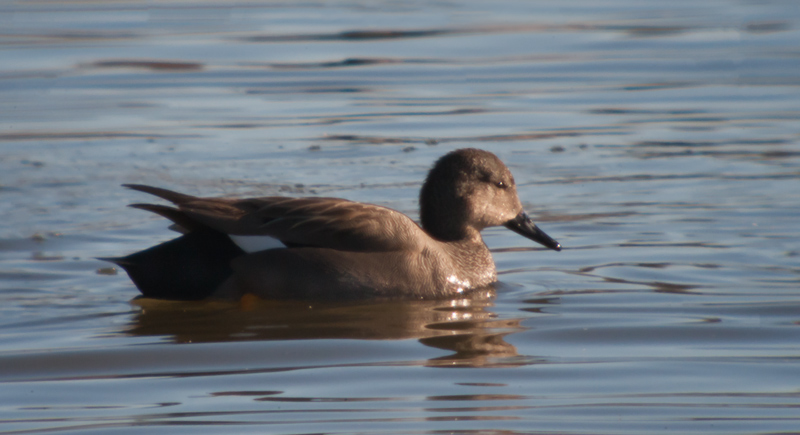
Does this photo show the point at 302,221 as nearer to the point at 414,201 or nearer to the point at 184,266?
the point at 184,266

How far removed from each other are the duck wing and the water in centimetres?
35

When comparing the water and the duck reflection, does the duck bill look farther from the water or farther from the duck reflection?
the duck reflection

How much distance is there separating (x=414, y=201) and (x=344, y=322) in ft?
8.73

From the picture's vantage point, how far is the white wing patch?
18.3ft

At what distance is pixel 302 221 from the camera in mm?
5602

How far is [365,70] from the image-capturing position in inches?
521

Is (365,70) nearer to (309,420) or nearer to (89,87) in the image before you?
(89,87)

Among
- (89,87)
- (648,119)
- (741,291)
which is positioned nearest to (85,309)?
(741,291)

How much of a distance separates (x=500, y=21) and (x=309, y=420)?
1280cm

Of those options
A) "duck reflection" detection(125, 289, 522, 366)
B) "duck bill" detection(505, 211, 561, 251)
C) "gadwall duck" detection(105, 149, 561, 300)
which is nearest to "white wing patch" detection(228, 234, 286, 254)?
"gadwall duck" detection(105, 149, 561, 300)

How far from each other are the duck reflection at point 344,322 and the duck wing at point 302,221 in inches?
11.9

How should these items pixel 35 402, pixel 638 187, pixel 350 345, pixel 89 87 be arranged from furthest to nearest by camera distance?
pixel 89 87 < pixel 638 187 < pixel 350 345 < pixel 35 402

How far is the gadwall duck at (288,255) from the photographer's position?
551 cm

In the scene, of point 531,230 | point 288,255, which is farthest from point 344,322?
point 531,230
